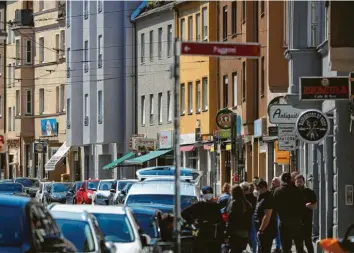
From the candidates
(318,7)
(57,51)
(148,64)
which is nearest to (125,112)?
→ (148,64)

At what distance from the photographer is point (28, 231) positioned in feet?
51.2

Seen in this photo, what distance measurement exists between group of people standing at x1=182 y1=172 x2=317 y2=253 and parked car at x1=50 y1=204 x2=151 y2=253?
12.4ft

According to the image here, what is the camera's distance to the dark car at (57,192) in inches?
2291

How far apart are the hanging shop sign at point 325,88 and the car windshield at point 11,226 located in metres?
9.13

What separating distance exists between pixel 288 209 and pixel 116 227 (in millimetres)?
6457

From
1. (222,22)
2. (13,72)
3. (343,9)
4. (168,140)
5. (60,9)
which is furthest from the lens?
(13,72)

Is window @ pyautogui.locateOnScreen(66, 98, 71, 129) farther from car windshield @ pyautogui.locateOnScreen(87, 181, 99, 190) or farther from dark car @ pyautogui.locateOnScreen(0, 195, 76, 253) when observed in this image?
dark car @ pyautogui.locateOnScreen(0, 195, 76, 253)

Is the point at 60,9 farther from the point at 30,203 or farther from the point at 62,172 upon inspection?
the point at 30,203

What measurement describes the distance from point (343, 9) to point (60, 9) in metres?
65.1

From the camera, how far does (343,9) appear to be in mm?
23953

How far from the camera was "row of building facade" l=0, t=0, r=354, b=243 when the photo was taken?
1270 inches

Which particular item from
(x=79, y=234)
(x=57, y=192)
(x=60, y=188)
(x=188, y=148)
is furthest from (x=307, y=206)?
(x=188, y=148)

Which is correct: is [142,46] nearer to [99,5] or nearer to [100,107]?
[99,5]

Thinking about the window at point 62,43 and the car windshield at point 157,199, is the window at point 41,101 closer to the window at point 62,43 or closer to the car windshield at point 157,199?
the window at point 62,43
